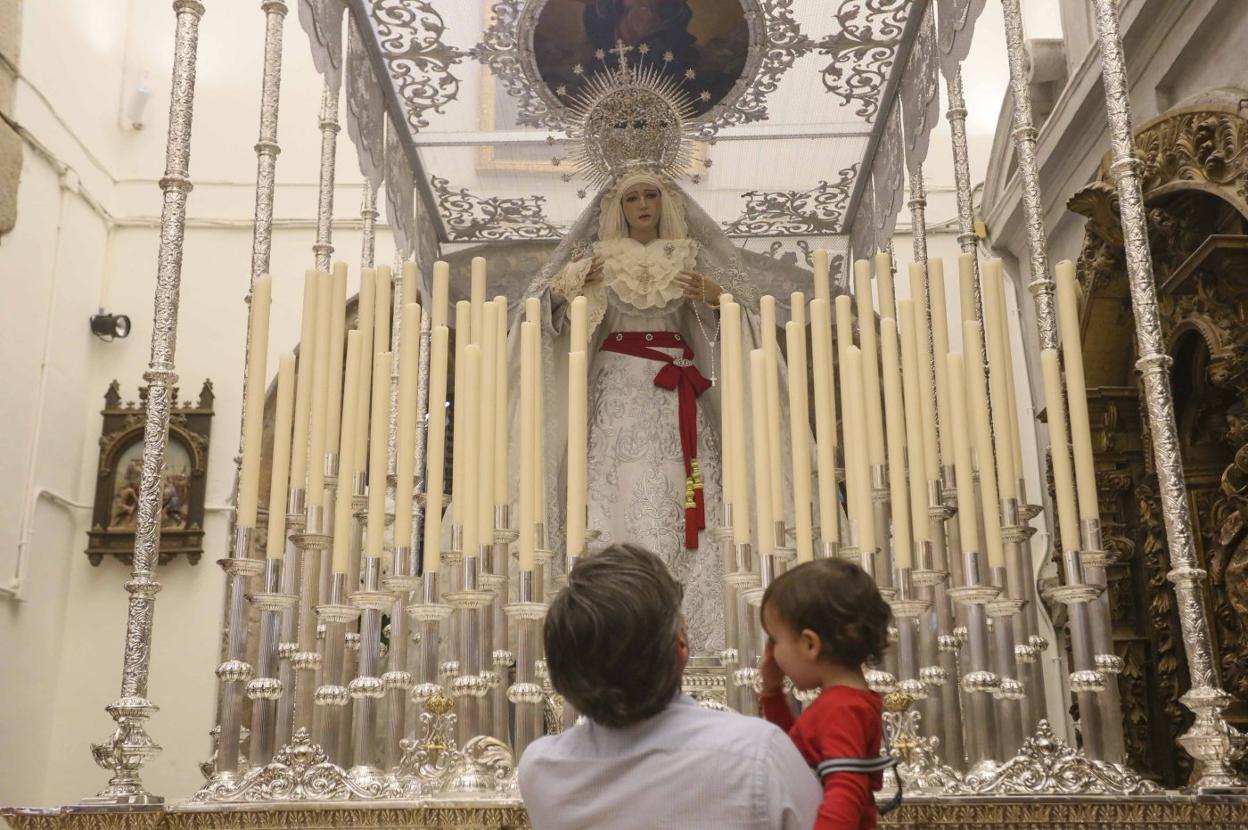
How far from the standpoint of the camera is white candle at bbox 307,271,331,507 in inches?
100

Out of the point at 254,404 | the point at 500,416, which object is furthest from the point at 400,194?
the point at 500,416

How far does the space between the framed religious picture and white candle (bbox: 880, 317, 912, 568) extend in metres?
5.96

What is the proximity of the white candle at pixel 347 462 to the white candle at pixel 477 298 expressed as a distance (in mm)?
251

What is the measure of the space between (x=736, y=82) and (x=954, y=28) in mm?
738

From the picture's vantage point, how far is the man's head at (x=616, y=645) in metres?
1.31

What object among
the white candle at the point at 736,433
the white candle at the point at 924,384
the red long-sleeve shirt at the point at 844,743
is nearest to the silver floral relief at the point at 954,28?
the white candle at the point at 924,384

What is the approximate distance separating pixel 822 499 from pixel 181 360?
6.31m

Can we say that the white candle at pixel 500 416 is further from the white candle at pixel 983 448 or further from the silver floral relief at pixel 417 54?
the silver floral relief at pixel 417 54

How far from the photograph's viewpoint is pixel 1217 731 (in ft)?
7.12

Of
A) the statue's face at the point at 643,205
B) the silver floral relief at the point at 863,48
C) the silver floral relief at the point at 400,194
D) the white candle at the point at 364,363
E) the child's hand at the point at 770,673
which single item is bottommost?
the child's hand at the point at 770,673

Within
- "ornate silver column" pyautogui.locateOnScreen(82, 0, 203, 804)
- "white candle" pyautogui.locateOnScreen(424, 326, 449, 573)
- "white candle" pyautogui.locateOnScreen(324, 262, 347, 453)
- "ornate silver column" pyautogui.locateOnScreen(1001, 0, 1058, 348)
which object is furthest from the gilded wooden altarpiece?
"ornate silver column" pyautogui.locateOnScreen(82, 0, 203, 804)

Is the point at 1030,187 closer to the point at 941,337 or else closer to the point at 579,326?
the point at 941,337

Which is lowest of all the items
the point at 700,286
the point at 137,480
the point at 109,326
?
the point at 700,286

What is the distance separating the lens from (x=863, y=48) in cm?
389
